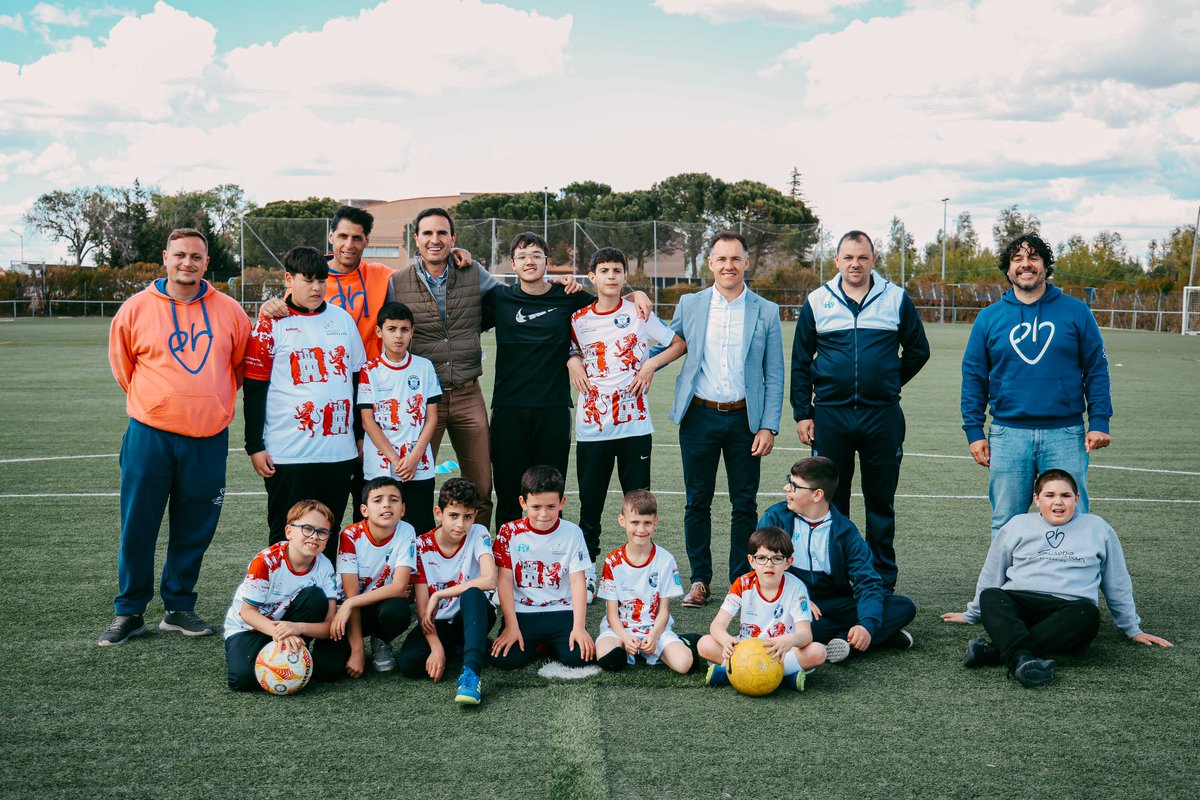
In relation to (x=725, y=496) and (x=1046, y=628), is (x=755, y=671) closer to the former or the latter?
(x=1046, y=628)

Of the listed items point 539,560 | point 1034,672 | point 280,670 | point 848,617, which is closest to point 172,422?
point 280,670

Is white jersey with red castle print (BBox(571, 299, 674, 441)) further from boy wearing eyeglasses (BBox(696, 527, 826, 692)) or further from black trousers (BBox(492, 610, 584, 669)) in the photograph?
boy wearing eyeglasses (BBox(696, 527, 826, 692))

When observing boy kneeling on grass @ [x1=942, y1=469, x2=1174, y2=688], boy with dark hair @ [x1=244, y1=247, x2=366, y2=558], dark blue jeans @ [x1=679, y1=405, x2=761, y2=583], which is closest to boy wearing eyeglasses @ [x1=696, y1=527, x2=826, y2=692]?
boy kneeling on grass @ [x1=942, y1=469, x2=1174, y2=688]

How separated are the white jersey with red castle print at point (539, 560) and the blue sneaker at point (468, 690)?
65 cm

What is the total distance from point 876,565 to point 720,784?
2.41 meters

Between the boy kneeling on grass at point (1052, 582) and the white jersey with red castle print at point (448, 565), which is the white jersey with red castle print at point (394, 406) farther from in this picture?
the boy kneeling on grass at point (1052, 582)

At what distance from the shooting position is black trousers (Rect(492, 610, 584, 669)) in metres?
4.41

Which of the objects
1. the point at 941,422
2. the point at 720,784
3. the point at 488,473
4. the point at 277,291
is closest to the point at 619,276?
the point at 488,473

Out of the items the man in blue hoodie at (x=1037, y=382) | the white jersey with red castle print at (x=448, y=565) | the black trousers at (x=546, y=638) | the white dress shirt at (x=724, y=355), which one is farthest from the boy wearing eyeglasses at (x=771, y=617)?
the man in blue hoodie at (x=1037, y=382)

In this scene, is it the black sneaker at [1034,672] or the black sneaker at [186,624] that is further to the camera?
the black sneaker at [186,624]

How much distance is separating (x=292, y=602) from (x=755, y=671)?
2016 mm

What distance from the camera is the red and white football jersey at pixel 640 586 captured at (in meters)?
4.50

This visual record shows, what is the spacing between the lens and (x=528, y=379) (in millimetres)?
5465

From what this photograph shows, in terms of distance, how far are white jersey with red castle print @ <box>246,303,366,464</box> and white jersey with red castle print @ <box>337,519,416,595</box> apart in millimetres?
479
